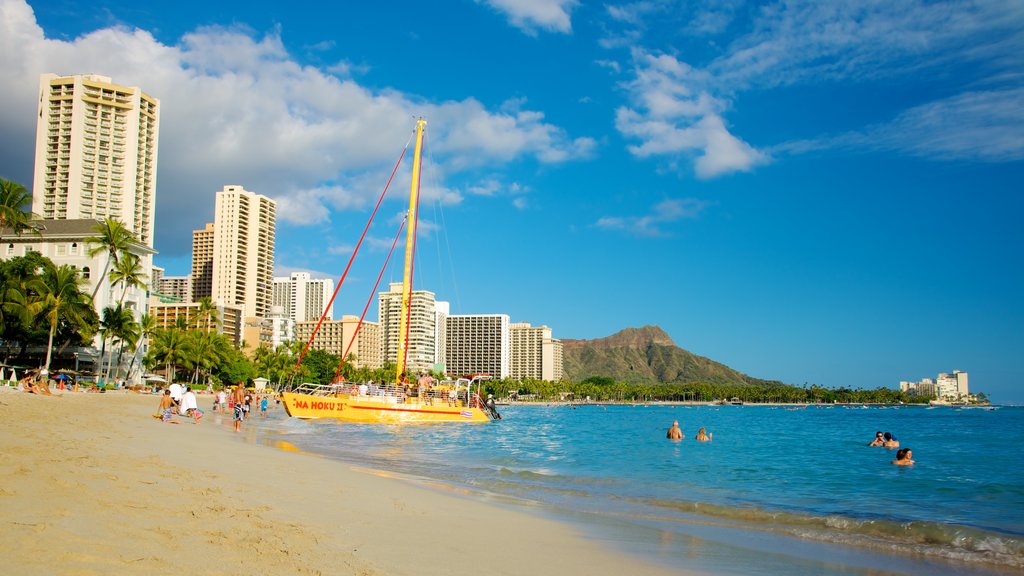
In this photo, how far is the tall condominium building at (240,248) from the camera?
598 ft

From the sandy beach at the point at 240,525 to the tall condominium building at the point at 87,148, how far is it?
135 meters

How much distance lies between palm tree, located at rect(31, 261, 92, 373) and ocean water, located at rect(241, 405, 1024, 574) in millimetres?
38275

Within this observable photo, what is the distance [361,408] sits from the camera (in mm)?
36469

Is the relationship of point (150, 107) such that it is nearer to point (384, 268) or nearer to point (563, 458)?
point (384, 268)

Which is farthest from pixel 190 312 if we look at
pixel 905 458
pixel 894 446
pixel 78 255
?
pixel 905 458

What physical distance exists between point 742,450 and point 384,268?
1021 inches

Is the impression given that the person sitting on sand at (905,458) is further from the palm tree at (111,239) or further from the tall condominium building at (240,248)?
the tall condominium building at (240,248)

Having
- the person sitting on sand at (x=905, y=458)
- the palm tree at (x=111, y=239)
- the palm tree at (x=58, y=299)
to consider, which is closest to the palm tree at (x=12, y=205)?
the palm tree at (x=58, y=299)

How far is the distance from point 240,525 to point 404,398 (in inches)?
1253

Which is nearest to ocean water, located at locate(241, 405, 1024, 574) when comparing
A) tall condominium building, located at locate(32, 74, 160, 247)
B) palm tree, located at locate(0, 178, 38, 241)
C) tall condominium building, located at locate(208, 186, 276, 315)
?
palm tree, located at locate(0, 178, 38, 241)

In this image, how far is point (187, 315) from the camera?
162 metres

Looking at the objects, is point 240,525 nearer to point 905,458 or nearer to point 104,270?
point 905,458

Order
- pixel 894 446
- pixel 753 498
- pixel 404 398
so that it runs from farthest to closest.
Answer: pixel 404 398 → pixel 894 446 → pixel 753 498

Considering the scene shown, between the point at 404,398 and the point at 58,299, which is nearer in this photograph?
the point at 404,398
